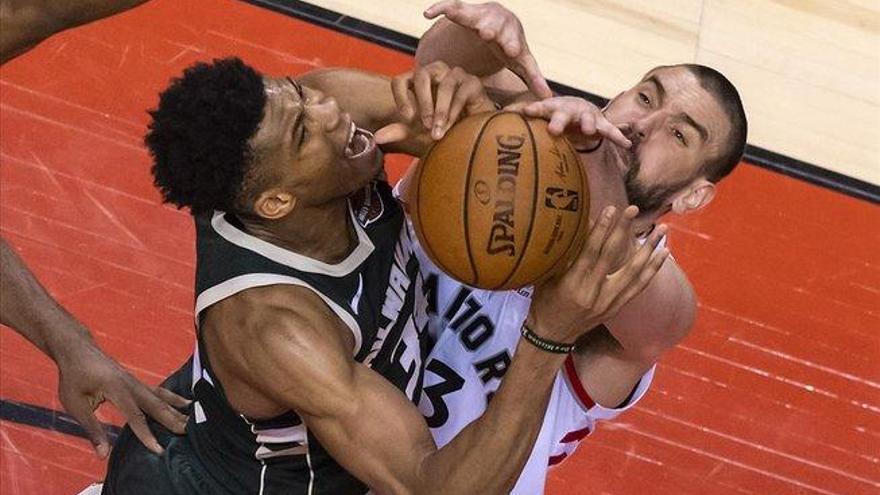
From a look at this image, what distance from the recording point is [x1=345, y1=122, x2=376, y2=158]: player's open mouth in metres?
2.95

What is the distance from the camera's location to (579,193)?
2678 mm

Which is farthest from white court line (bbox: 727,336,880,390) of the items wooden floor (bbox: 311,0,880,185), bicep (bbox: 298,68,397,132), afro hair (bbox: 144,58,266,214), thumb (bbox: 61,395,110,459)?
afro hair (bbox: 144,58,266,214)

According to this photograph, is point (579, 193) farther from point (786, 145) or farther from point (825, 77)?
point (825, 77)

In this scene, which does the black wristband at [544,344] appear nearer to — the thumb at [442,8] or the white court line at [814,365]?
the thumb at [442,8]

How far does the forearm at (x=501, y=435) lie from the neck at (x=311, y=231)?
51cm

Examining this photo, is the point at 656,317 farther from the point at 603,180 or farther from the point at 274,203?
the point at 274,203

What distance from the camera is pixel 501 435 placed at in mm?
2771

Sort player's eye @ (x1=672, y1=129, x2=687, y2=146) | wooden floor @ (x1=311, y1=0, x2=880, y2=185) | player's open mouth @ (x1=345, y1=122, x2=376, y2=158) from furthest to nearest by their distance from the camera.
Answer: wooden floor @ (x1=311, y1=0, x2=880, y2=185) → player's eye @ (x1=672, y1=129, x2=687, y2=146) → player's open mouth @ (x1=345, y1=122, x2=376, y2=158)

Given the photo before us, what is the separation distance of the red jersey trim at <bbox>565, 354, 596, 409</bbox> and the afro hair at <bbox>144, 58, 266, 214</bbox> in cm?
101

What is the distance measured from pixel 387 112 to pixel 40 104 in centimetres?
186

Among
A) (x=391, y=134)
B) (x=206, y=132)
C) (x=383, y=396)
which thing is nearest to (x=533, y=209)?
(x=391, y=134)

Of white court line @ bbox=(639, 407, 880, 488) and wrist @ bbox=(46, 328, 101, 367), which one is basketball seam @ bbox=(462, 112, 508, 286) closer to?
wrist @ bbox=(46, 328, 101, 367)

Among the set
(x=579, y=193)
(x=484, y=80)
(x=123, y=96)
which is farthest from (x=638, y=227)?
(x=123, y=96)

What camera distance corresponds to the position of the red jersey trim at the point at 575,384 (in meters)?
3.48
